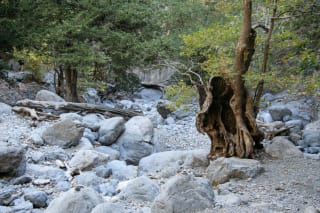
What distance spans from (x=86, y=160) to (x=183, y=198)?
2.86 m

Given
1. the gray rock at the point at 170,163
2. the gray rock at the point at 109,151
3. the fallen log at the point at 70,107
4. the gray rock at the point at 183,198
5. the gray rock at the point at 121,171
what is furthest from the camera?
the fallen log at the point at 70,107

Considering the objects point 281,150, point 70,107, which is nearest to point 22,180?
point 281,150

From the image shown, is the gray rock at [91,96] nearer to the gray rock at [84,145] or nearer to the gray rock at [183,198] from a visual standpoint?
the gray rock at [84,145]

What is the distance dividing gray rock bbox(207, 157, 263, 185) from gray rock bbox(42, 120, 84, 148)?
9.96ft

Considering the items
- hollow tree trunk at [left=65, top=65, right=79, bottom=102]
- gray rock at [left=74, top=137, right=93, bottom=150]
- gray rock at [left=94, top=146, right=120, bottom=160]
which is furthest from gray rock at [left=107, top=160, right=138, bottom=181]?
hollow tree trunk at [left=65, top=65, right=79, bottom=102]

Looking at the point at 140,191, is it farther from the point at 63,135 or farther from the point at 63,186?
the point at 63,135

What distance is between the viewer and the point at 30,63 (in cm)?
1456

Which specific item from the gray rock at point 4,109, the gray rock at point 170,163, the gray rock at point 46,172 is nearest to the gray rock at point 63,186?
the gray rock at point 46,172

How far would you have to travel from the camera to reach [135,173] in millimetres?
6387

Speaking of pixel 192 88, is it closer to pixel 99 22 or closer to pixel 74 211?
pixel 74 211

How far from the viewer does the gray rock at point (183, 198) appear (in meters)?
3.74

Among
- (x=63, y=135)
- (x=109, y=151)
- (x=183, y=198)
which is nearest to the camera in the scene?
(x=183, y=198)

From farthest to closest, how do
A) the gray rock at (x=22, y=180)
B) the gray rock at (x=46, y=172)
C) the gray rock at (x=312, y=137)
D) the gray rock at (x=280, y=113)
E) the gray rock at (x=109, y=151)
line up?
the gray rock at (x=280, y=113)
the gray rock at (x=312, y=137)
the gray rock at (x=109, y=151)
the gray rock at (x=46, y=172)
the gray rock at (x=22, y=180)

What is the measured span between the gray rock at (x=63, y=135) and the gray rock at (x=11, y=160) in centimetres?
171
